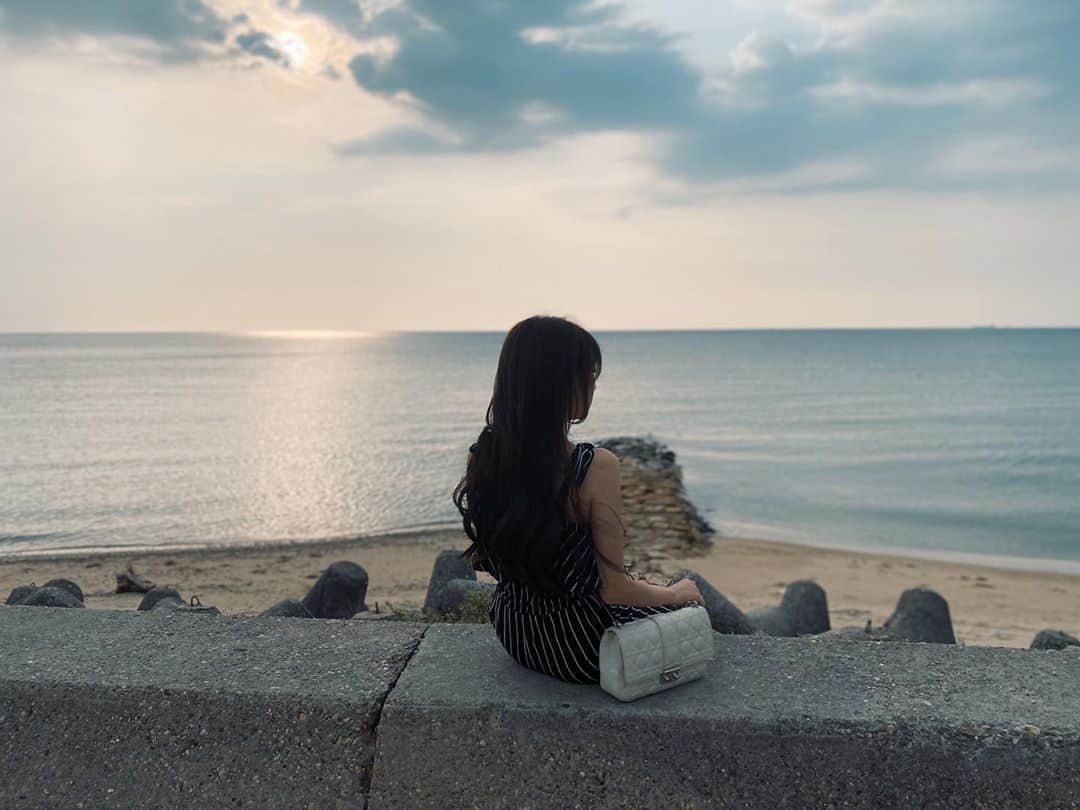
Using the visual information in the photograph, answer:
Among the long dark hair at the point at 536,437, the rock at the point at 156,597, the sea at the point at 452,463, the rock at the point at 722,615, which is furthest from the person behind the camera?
the sea at the point at 452,463

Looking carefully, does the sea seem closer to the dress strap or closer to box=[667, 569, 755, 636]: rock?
box=[667, 569, 755, 636]: rock

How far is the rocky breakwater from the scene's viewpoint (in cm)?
1460

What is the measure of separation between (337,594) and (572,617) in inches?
165

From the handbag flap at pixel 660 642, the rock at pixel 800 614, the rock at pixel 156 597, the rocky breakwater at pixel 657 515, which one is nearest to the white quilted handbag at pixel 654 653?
the handbag flap at pixel 660 642

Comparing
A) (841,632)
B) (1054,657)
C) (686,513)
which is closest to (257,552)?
(686,513)

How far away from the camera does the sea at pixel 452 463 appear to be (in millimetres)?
17203

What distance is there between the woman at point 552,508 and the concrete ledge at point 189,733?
57 centimetres

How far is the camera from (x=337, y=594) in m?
6.79

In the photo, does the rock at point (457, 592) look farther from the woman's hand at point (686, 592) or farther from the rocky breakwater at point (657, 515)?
the rocky breakwater at point (657, 515)

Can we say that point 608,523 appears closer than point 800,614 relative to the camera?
Yes

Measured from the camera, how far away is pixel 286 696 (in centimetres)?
283

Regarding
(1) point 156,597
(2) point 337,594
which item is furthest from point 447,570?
(1) point 156,597

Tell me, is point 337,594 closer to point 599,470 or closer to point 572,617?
point 572,617

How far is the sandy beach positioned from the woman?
715cm
